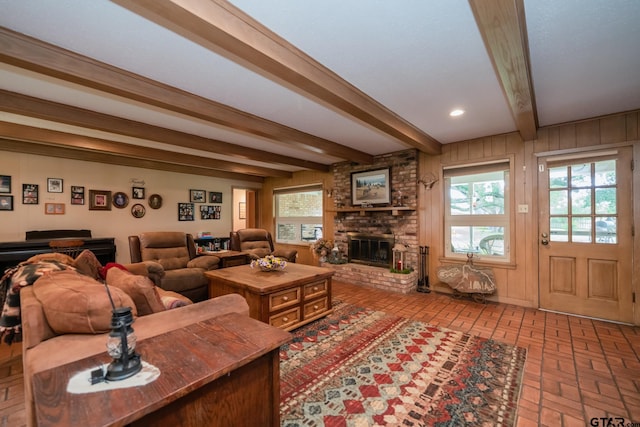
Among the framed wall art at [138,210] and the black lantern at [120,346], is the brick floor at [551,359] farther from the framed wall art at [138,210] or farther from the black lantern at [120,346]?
the framed wall art at [138,210]

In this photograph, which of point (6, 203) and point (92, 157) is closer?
point (6, 203)

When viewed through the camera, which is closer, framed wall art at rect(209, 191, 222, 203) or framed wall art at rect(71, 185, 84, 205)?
framed wall art at rect(71, 185, 84, 205)

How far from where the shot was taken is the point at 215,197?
6684 millimetres

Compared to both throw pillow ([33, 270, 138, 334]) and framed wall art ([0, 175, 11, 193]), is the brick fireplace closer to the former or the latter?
throw pillow ([33, 270, 138, 334])

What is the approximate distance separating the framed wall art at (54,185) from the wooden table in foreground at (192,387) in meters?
5.07

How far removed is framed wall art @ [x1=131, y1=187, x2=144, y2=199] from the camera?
5.37 metres

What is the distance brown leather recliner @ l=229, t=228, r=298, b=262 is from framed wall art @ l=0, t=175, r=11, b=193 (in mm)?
3369

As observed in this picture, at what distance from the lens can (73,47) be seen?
1856 millimetres

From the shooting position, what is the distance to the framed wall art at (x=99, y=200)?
489 cm

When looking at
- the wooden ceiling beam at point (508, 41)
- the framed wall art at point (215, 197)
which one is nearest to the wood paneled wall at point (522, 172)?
the wooden ceiling beam at point (508, 41)

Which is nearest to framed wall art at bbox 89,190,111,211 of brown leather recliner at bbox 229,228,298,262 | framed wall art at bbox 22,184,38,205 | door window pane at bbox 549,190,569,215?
A: framed wall art at bbox 22,184,38,205

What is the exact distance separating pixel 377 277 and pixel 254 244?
7.93 ft

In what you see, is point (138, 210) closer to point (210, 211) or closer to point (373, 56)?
point (210, 211)

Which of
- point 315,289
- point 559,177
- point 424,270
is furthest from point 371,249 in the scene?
point 559,177
